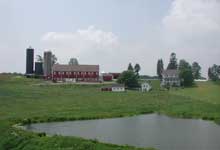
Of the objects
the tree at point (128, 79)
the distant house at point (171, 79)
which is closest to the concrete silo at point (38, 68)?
the tree at point (128, 79)

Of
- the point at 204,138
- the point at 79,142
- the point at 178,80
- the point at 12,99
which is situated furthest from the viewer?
the point at 178,80

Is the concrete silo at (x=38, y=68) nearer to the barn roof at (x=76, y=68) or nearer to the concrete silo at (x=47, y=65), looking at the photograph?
the concrete silo at (x=47, y=65)

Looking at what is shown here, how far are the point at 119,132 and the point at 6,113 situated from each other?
824 inches

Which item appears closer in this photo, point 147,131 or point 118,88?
point 147,131

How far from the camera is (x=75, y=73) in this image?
450 feet

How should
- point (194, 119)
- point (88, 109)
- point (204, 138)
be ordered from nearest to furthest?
point (204, 138) → point (194, 119) → point (88, 109)

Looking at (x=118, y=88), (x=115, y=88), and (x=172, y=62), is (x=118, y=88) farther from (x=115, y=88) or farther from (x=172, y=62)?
(x=172, y=62)

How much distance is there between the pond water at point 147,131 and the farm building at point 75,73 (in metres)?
78.1

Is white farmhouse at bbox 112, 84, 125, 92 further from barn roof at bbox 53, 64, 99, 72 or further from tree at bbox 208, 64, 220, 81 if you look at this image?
tree at bbox 208, 64, 220, 81

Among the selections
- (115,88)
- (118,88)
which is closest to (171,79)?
(118,88)

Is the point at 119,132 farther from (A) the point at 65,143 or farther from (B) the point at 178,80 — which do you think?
(B) the point at 178,80

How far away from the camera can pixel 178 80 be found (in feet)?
448

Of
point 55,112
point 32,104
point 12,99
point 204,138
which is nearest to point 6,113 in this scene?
point 55,112

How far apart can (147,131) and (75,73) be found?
3689 inches
